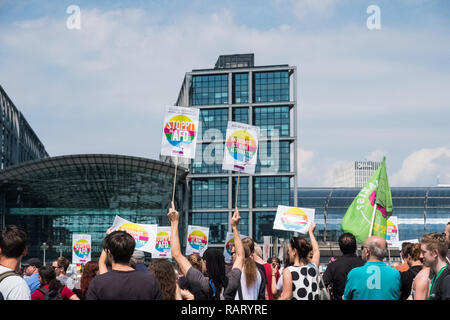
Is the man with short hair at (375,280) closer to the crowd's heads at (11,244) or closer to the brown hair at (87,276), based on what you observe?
the brown hair at (87,276)

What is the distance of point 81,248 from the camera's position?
29.2 m

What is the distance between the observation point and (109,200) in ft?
209

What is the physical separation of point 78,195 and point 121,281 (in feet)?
194

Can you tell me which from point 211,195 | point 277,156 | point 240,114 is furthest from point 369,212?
point 240,114

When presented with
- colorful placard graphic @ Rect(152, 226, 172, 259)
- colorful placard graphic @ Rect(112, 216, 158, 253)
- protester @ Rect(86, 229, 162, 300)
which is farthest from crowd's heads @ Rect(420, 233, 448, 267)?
colorful placard graphic @ Rect(152, 226, 172, 259)

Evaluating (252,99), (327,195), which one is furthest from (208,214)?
(327,195)

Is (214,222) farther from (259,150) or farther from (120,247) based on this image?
(120,247)

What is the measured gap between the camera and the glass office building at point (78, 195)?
61250mm

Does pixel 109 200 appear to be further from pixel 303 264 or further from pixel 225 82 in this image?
pixel 303 264

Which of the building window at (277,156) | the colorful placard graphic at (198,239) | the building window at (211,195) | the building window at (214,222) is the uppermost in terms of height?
the building window at (277,156)

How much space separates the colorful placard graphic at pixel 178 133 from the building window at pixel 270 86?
58051 mm

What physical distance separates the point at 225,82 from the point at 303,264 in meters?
64.4

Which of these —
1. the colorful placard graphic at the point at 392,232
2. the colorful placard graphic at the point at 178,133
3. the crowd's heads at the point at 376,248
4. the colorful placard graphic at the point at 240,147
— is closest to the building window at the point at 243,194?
the colorful placard graphic at the point at 392,232
